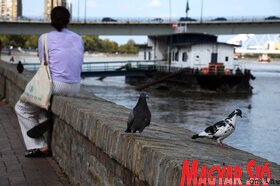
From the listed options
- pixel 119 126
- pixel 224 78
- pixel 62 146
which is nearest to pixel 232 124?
pixel 119 126

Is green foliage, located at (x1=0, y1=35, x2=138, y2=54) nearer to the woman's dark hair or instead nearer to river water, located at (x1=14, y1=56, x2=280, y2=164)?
river water, located at (x1=14, y1=56, x2=280, y2=164)

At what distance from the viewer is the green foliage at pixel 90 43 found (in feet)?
459

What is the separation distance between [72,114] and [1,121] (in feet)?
15.8

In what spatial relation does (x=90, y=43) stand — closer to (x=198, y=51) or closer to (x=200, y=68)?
(x=198, y=51)

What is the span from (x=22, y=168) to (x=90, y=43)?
15663cm

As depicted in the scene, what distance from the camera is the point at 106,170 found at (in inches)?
170

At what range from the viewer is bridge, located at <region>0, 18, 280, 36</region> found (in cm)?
6275

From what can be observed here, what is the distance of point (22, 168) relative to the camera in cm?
605

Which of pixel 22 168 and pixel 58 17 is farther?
pixel 58 17

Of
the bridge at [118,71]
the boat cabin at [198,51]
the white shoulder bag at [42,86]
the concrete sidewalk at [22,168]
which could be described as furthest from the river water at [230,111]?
the bridge at [118,71]

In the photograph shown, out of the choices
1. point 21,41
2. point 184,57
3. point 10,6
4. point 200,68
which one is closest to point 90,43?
point 21,41

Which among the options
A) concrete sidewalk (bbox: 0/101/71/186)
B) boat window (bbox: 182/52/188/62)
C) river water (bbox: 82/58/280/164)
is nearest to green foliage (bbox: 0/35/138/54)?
boat window (bbox: 182/52/188/62)

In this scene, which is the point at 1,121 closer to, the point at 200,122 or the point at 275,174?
the point at 275,174

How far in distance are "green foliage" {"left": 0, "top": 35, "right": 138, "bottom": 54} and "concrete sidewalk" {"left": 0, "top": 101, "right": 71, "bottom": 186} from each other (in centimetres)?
12576
